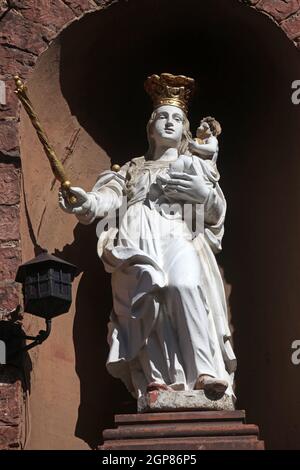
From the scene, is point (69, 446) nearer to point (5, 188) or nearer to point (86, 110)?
point (5, 188)

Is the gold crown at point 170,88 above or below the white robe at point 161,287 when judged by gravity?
above

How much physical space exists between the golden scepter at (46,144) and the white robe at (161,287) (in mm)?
289

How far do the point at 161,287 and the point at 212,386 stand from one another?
66 cm

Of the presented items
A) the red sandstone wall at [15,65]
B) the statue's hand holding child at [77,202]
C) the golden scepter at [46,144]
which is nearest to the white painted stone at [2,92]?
the red sandstone wall at [15,65]

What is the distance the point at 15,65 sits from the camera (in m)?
9.80

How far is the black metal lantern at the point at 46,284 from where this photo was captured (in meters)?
8.76

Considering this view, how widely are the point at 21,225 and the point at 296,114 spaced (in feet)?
6.49

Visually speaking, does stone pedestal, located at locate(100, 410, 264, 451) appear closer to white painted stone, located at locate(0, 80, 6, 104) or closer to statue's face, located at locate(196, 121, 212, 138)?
statue's face, located at locate(196, 121, 212, 138)

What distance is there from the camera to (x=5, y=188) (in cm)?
944

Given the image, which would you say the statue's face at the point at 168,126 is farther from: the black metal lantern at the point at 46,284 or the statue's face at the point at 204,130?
the black metal lantern at the point at 46,284

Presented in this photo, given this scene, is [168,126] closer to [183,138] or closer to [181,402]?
[183,138]
